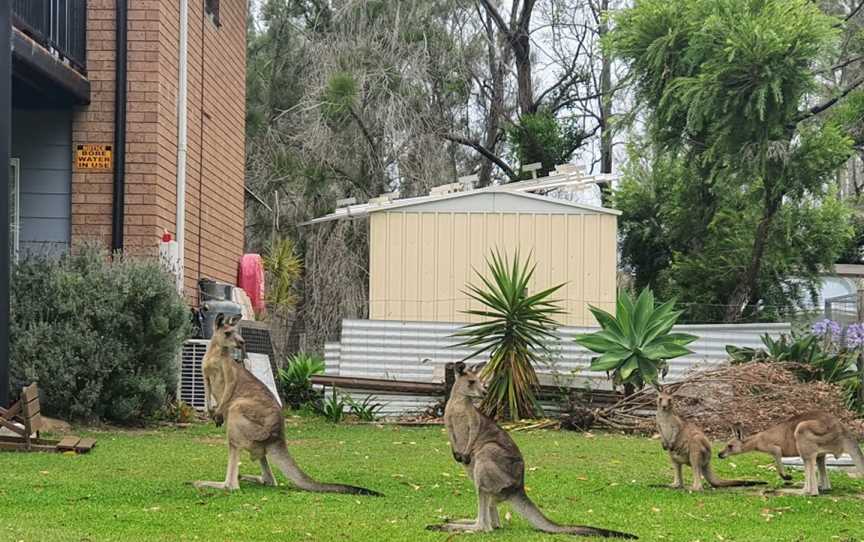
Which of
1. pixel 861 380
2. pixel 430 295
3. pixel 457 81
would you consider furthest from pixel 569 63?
pixel 861 380

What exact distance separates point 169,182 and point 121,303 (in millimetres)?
3229

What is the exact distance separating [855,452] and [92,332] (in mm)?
8737

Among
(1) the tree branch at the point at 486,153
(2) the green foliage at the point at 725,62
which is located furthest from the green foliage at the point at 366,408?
(1) the tree branch at the point at 486,153

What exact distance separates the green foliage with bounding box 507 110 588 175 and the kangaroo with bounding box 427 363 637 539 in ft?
86.3

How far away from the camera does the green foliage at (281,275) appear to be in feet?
91.5

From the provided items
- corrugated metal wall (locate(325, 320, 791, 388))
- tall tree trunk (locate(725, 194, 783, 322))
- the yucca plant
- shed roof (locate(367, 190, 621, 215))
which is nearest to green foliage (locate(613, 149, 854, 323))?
tall tree trunk (locate(725, 194, 783, 322))

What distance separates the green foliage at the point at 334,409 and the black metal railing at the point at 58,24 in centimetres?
584

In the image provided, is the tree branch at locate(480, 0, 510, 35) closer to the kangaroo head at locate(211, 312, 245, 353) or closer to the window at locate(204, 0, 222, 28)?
the window at locate(204, 0, 222, 28)

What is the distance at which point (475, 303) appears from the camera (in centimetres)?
2109

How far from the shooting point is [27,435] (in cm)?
1244

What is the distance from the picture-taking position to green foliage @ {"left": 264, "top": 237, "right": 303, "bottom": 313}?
1098 inches

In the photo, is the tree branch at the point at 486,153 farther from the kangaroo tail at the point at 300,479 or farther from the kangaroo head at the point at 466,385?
the kangaroo head at the point at 466,385

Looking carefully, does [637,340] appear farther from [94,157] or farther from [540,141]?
[540,141]

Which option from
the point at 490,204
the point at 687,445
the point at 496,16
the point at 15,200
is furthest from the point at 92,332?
the point at 496,16
